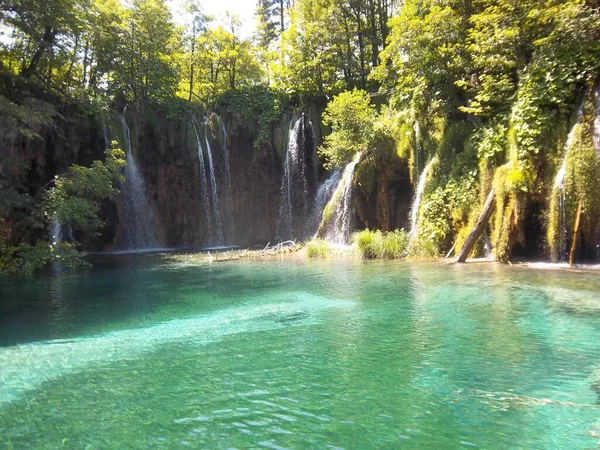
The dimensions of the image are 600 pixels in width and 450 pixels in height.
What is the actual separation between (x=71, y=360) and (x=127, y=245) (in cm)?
2026

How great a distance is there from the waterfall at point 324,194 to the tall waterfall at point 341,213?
1.95 metres

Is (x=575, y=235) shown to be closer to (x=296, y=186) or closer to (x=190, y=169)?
(x=296, y=186)

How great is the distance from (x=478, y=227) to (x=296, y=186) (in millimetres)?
13157

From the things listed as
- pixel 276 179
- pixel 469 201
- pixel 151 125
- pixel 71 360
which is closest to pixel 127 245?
pixel 151 125

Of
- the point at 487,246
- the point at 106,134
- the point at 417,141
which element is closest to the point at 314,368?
the point at 487,246

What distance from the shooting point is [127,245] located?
24.5 m

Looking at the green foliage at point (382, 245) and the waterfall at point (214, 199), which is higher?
the waterfall at point (214, 199)

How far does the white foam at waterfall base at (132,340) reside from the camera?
4.95 m

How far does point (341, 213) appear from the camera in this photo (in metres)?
18.6

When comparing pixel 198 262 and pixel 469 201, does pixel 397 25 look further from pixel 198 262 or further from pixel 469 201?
pixel 198 262

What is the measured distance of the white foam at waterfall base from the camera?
4.95m

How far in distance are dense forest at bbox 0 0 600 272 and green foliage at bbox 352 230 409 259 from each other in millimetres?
355

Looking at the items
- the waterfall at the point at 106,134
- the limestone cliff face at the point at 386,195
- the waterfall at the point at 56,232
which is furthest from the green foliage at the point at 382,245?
the waterfall at the point at 106,134

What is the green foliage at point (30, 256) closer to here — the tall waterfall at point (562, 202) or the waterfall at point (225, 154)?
the tall waterfall at point (562, 202)
